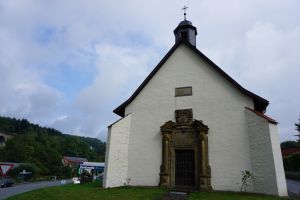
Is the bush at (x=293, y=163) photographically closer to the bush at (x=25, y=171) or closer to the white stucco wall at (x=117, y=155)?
the white stucco wall at (x=117, y=155)

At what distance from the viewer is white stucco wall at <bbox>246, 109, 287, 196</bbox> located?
507 inches

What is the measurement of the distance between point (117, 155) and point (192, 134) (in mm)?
4462

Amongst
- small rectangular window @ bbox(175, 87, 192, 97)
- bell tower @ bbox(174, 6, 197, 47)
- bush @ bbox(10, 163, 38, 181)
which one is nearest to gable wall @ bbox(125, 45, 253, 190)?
small rectangular window @ bbox(175, 87, 192, 97)

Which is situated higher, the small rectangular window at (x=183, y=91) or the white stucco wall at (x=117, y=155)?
the small rectangular window at (x=183, y=91)

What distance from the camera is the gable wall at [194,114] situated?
1438 cm

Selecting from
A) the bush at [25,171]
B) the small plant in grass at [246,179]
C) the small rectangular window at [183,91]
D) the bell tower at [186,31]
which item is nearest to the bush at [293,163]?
the bell tower at [186,31]

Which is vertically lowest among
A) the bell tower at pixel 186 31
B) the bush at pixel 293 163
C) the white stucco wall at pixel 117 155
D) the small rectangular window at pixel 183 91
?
the white stucco wall at pixel 117 155

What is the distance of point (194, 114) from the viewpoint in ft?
51.8

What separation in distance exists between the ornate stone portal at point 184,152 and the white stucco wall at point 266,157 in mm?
2331

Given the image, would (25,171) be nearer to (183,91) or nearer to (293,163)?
(183,91)

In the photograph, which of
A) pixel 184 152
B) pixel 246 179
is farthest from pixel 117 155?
pixel 246 179

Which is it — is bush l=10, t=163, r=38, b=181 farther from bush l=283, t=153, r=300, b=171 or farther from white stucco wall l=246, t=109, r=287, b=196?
white stucco wall l=246, t=109, r=287, b=196

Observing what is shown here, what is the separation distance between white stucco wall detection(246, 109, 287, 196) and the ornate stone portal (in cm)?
233

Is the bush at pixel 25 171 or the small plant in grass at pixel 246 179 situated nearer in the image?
the small plant in grass at pixel 246 179
